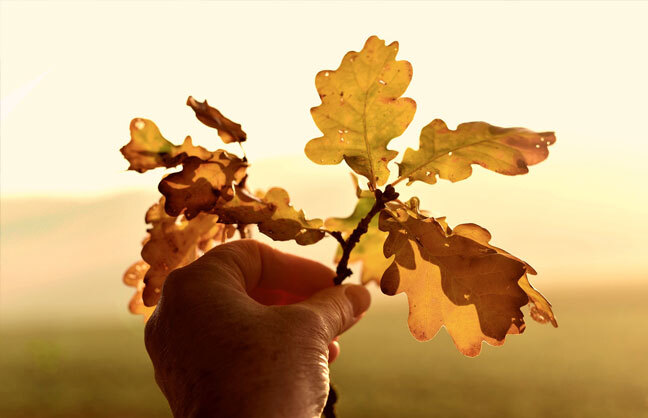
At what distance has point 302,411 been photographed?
47 cm

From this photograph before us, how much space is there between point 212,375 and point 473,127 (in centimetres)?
37

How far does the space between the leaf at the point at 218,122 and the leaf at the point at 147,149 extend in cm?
3

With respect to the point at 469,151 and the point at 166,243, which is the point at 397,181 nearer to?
the point at 469,151

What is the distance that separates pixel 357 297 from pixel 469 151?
0.28 m

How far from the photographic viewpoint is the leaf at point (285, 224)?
0.65 m

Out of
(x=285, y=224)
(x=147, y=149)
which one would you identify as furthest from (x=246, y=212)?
(x=147, y=149)

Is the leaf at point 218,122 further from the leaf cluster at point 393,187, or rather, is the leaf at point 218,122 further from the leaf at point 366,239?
the leaf at point 366,239

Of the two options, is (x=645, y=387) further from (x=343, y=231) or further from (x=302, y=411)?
(x=302, y=411)

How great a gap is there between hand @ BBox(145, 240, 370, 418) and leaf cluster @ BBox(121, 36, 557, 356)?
9cm

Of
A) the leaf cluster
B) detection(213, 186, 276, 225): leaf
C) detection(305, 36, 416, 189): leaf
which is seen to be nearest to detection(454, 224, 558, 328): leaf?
the leaf cluster

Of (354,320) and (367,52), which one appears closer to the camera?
(367,52)

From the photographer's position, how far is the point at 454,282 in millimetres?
575

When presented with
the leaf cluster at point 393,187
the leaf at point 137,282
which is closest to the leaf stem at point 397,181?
the leaf cluster at point 393,187

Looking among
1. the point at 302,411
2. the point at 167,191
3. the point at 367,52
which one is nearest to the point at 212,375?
the point at 302,411
